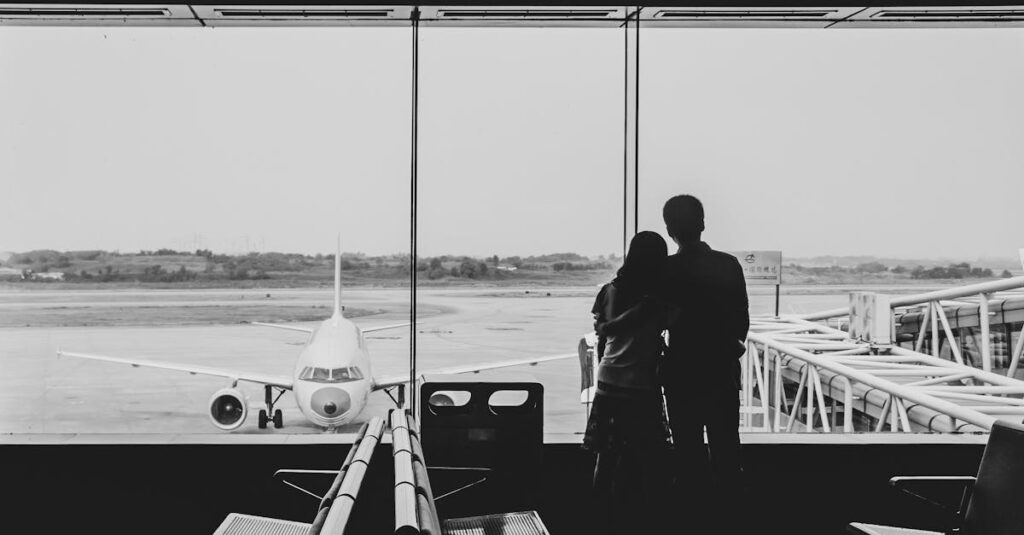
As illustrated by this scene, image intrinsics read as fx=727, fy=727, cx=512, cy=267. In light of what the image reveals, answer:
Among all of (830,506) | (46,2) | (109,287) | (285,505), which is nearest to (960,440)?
(830,506)

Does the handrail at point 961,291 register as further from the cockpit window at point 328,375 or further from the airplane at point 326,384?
the cockpit window at point 328,375

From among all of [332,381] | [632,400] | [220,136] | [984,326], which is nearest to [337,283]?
[332,381]

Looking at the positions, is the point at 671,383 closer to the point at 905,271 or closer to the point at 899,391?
the point at 905,271

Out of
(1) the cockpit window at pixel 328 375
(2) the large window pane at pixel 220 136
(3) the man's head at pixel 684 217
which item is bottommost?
(1) the cockpit window at pixel 328 375

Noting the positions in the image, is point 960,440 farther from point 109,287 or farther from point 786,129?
point 109,287

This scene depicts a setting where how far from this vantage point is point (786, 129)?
4.18 m

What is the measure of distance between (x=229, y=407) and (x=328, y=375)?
1.39 m

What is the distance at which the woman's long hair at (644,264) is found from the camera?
91.4 inches

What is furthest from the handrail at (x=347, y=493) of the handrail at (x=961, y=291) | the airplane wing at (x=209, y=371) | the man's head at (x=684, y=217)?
the airplane wing at (x=209, y=371)

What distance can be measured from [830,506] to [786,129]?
2190 mm

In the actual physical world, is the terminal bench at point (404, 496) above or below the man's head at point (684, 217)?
below

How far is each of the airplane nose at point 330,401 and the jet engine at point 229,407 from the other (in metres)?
0.97

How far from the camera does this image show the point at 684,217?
2326 millimetres

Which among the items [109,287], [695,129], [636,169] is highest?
[695,129]
